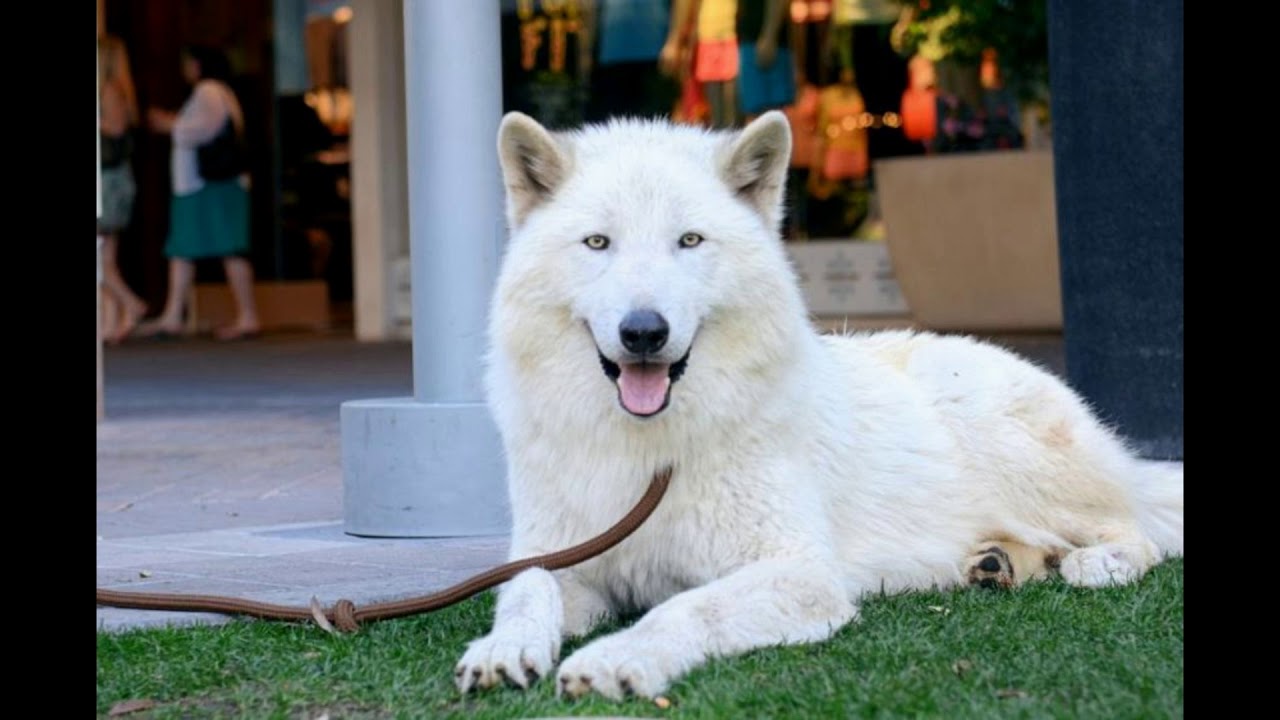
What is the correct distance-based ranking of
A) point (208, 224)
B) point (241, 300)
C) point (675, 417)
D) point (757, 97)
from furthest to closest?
point (241, 300), point (757, 97), point (208, 224), point (675, 417)

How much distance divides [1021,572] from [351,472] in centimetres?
229

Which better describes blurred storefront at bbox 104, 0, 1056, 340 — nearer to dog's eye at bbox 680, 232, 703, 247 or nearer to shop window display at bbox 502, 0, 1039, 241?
shop window display at bbox 502, 0, 1039, 241

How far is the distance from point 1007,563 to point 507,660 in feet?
5.96

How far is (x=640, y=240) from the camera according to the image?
4.45 meters

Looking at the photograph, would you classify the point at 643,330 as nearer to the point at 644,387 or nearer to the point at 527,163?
the point at 644,387

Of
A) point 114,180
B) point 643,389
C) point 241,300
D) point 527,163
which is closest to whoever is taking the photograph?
point 643,389

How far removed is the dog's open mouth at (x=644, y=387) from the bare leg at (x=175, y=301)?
1309 cm

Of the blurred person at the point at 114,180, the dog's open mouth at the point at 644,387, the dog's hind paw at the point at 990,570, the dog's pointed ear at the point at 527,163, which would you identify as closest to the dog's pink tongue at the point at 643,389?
the dog's open mouth at the point at 644,387

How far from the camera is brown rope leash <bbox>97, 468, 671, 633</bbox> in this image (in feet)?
15.0

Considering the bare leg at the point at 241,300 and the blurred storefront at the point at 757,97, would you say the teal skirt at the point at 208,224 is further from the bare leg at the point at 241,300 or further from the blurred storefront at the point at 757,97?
the blurred storefront at the point at 757,97

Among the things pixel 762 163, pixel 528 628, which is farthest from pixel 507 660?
pixel 762 163

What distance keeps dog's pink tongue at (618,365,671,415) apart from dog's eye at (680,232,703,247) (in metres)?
0.30

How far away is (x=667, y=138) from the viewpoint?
479 centimetres

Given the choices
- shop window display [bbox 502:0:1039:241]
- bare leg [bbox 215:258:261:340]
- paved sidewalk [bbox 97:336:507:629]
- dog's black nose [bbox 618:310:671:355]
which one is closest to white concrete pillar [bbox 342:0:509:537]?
paved sidewalk [bbox 97:336:507:629]
